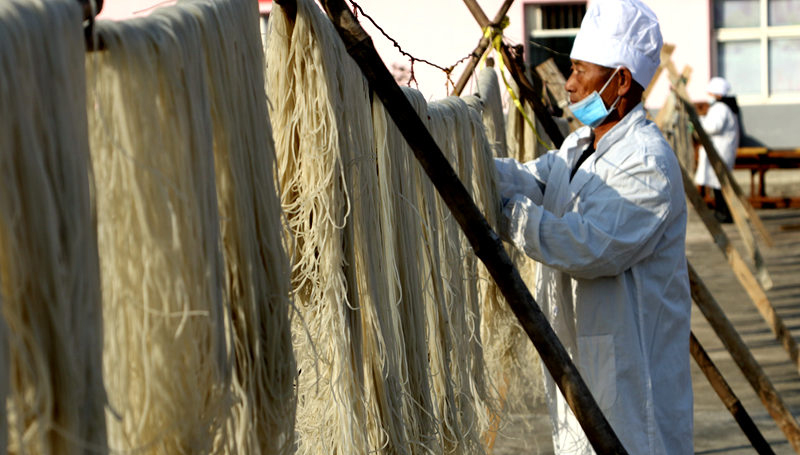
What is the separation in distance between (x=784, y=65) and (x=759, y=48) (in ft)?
1.52

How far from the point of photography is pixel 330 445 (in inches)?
77.8

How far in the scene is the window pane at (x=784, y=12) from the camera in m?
13.8

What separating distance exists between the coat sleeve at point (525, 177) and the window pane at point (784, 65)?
12.2 m

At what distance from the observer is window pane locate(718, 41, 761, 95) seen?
544 inches

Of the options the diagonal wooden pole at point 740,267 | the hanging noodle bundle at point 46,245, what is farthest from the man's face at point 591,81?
the diagonal wooden pole at point 740,267

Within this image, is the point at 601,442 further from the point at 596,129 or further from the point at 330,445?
the point at 596,129

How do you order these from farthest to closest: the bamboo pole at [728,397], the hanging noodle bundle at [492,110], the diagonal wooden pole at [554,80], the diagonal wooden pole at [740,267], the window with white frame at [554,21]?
the window with white frame at [554,21] → the diagonal wooden pole at [554,80] → the diagonal wooden pole at [740,267] → the bamboo pole at [728,397] → the hanging noodle bundle at [492,110]

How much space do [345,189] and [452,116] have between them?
852 millimetres

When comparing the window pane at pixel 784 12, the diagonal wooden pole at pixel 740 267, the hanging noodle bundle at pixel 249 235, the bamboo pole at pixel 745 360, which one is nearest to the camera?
the hanging noodle bundle at pixel 249 235

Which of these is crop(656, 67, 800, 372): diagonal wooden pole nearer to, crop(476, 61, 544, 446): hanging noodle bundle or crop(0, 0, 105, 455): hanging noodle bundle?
crop(476, 61, 544, 446): hanging noodle bundle

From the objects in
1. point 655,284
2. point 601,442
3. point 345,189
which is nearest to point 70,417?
point 345,189

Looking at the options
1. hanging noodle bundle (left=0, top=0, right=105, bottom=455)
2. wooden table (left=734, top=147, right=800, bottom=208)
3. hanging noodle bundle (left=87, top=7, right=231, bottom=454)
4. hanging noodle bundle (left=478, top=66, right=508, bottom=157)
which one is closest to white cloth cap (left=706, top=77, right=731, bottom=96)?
wooden table (left=734, top=147, right=800, bottom=208)

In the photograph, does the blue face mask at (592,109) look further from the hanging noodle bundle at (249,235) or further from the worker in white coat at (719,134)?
the worker in white coat at (719,134)

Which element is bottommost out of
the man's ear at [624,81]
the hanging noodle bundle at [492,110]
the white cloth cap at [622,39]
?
the hanging noodle bundle at [492,110]
